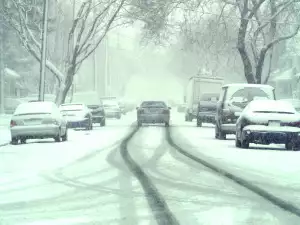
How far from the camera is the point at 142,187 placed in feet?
37.0

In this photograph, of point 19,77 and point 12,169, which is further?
point 19,77

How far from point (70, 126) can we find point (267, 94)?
1233cm

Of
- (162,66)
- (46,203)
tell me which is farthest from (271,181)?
(162,66)

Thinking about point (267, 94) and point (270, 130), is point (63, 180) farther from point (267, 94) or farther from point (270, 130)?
point (267, 94)

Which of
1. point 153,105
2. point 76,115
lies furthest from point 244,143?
point 153,105

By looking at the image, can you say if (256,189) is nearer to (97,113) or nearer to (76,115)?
(76,115)

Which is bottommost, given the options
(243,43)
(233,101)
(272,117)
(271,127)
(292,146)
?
(292,146)

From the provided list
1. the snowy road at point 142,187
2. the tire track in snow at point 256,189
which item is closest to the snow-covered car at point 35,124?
the snowy road at point 142,187

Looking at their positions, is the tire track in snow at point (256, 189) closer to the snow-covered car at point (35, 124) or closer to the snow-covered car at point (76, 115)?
the snow-covered car at point (35, 124)

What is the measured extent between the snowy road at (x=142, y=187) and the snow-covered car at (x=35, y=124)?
4.18 metres

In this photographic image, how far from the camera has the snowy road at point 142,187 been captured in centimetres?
845

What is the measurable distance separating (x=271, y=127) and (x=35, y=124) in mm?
8278

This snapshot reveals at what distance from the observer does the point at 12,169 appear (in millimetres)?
14969

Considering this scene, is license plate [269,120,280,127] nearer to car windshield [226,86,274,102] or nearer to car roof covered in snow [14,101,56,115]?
car windshield [226,86,274,102]
